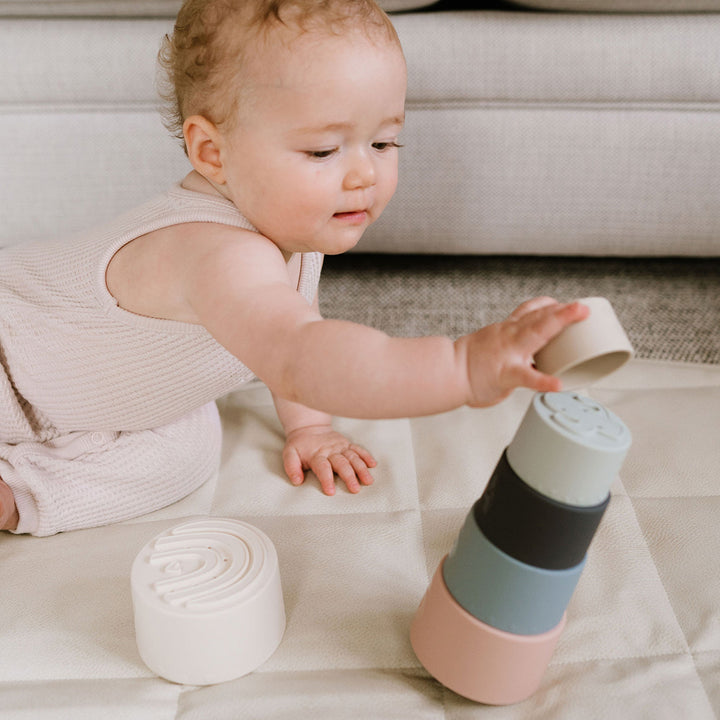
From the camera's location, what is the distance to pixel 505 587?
500 mm

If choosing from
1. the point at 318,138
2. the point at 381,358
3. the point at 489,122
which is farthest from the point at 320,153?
the point at 489,122

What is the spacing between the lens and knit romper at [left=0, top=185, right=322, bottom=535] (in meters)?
0.73

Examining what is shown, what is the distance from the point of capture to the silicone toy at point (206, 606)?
55 cm

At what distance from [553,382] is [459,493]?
0.35 m

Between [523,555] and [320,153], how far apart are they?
1.12 feet

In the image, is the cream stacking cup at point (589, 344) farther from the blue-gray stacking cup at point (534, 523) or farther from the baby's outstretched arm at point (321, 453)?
the baby's outstretched arm at point (321, 453)

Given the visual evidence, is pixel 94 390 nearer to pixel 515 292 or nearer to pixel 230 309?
pixel 230 309

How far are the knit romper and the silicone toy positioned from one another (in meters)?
0.18

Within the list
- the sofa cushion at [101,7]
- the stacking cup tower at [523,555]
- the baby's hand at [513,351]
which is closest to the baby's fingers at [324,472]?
the stacking cup tower at [523,555]

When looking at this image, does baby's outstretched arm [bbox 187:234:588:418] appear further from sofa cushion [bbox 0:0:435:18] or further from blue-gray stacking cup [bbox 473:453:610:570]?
sofa cushion [bbox 0:0:435:18]

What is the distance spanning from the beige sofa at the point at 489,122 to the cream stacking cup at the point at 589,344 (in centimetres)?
75

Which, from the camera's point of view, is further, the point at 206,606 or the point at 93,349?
the point at 93,349

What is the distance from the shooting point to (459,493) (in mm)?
763

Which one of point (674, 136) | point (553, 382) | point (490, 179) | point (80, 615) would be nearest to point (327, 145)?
point (553, 382)
